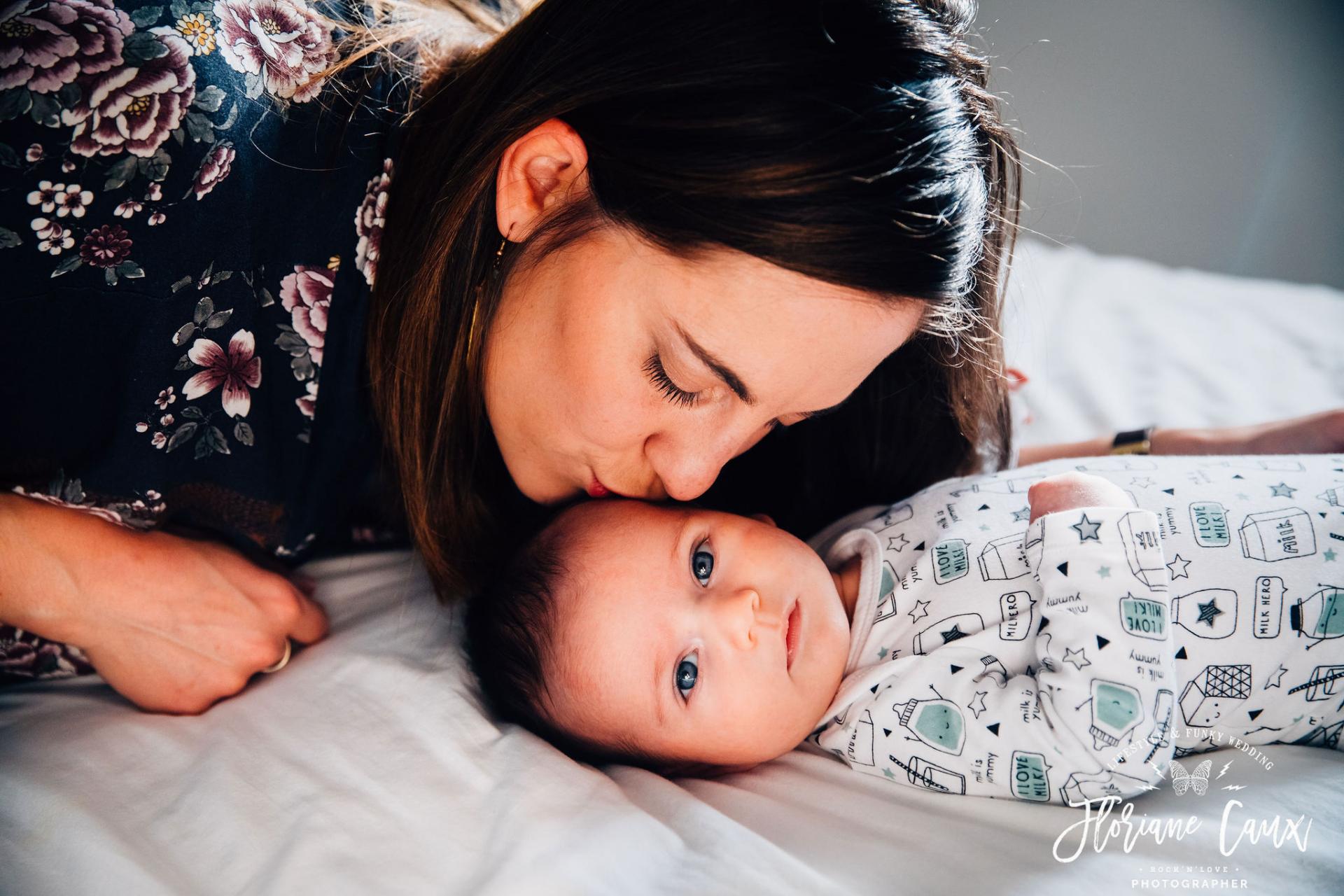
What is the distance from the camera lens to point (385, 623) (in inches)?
45.1

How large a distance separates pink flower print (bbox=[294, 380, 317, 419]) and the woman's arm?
107cm

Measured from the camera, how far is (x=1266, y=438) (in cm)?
128

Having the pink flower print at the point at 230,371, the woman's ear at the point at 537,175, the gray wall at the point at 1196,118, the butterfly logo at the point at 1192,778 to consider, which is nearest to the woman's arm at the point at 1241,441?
the butterfly logo at the point at 1192,778

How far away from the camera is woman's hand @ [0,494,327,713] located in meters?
1.00

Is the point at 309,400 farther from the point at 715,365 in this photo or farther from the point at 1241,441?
the point at 1241,441

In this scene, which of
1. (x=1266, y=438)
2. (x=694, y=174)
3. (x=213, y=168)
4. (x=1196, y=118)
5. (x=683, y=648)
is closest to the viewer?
(x=694, y=174)

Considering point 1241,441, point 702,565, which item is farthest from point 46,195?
point 1241,441

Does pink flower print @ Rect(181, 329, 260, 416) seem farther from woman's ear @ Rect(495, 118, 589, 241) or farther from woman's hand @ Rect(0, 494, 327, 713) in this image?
woman's ear @ Rect(495, 118, 589, 241)

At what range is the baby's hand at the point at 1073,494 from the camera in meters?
1.09

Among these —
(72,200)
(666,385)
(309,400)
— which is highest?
(72,200)

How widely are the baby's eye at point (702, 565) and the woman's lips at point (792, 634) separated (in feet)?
0.37

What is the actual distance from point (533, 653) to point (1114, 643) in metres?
0.66

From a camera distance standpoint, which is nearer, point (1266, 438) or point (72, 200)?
point (72, 200)

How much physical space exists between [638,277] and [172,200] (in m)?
0.50
